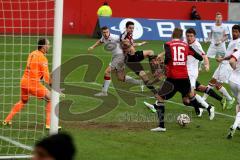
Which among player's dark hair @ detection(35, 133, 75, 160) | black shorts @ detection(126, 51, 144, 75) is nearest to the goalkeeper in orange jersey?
black shorts @ detection(126, 51, 144, 75)

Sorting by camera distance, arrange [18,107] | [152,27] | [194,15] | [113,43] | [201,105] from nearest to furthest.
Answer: [18,107] < [201,105] < [113,43] < [152,27] < [194,15]

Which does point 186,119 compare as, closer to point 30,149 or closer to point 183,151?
point 183,151

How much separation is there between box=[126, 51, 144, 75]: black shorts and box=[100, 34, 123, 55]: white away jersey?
36cm

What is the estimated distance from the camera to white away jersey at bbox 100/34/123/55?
17.7 meters

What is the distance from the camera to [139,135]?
41.1ft

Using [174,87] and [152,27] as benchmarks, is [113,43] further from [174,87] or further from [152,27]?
[152,27]

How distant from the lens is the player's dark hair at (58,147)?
14.5 feet

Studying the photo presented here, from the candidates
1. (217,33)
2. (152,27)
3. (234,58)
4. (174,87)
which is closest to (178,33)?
(174,87)

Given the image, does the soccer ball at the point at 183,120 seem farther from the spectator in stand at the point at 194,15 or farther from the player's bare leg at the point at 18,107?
the spectator in stand at the point at 194,15

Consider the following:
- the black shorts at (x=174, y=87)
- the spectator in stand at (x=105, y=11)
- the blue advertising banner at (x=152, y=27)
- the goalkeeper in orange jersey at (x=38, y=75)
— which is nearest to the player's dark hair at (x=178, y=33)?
the black shorts at (x=174, y=87)

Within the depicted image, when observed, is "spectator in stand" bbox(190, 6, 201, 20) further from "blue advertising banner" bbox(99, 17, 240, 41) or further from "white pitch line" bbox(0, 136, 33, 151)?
"white pitch line" bbox(0, 136, 33, 151)

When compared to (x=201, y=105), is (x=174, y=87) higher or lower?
higher

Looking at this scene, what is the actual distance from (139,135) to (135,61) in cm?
593

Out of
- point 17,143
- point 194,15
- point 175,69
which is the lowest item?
point 194,15
